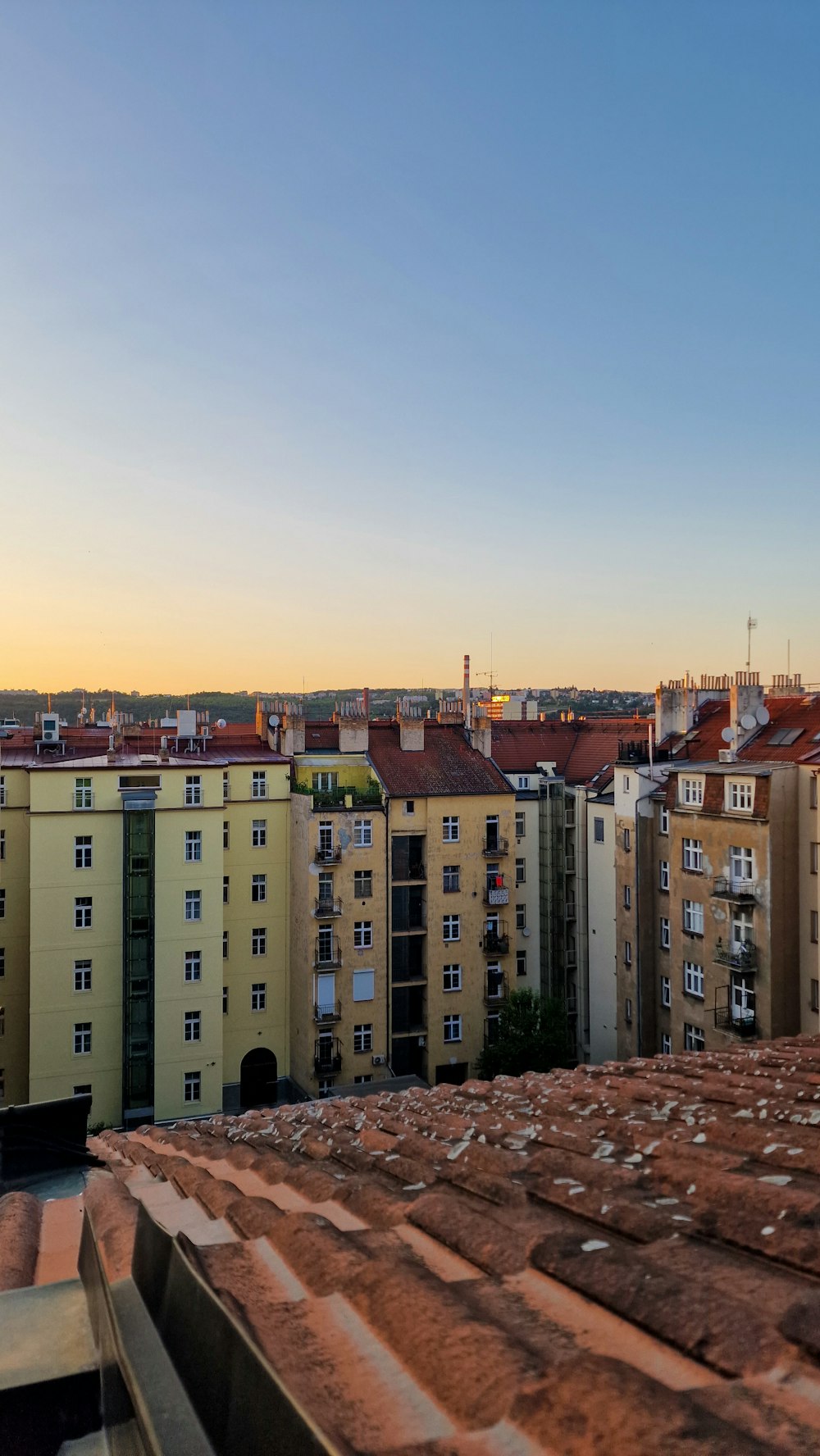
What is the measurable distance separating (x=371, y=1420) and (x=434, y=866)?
41878 mm

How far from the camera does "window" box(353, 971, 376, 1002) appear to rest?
42.1 metres

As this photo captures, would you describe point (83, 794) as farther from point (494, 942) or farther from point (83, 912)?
point (494, 942)

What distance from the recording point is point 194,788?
129ft

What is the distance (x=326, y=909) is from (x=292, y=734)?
955 centimetres

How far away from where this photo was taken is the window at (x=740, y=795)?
100 ft

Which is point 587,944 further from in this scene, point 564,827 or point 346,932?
point 346,932

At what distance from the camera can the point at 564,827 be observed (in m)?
46.7

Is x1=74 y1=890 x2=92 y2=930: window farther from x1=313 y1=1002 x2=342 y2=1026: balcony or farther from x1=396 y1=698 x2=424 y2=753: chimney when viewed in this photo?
x1=396 y1=698 x2=424 y2=753: chimney

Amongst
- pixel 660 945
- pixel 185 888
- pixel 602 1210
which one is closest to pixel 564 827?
pixel 660 945

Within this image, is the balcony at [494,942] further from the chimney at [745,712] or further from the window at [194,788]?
the window at [194,788]

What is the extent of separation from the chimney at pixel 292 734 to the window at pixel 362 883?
7.00 meters

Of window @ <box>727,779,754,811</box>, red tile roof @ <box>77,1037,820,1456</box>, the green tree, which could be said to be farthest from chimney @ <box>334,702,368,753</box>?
red tile roof @ <box>77,1037,820,1456</box>

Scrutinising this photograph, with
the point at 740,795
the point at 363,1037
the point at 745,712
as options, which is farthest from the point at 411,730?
the point at 740,795

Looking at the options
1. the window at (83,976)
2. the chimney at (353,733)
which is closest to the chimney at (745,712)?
the chimney at (353,733)
